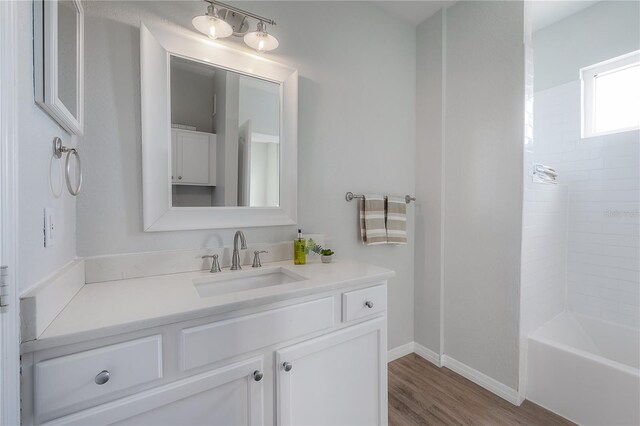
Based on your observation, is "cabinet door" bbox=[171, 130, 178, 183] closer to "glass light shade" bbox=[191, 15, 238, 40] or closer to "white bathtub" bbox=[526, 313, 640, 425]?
"glass light shade" bbox=[191, 15, 238, 40]

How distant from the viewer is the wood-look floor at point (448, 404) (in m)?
1.60

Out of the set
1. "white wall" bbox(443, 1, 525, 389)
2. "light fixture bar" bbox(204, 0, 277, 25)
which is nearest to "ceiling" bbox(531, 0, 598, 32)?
"white wall" bbox(443, 1, 525, 389)

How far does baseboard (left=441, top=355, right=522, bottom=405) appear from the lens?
1744 millimetres

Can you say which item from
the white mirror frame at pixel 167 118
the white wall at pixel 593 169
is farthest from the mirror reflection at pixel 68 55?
the white wall at pixel 593 169

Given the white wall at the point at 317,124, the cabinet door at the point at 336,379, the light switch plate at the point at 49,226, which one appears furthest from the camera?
the white wall at the point at 317,124

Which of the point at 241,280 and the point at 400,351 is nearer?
the point at 241,280

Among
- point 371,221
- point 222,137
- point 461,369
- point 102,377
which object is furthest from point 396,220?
point 102,377

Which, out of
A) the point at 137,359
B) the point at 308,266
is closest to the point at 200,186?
the point at 308,266

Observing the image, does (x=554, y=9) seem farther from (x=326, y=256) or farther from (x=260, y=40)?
(x=326, y=256)

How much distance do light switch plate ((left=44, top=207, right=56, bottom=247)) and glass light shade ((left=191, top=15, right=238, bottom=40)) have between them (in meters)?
1.01

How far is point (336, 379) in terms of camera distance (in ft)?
3.97

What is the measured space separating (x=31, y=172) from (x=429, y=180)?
2190 millimetres

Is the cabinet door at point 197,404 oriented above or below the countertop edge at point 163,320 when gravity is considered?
below

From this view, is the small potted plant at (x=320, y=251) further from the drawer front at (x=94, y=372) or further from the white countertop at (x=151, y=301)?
the drawer front at (x=94, y=372)
